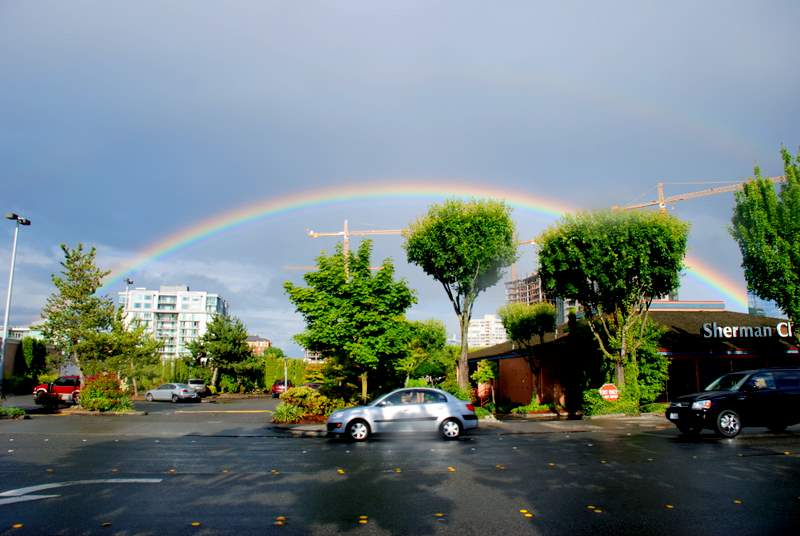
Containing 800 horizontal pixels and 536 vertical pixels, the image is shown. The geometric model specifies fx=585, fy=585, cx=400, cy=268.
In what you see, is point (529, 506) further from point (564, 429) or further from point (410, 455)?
point (564, 429)

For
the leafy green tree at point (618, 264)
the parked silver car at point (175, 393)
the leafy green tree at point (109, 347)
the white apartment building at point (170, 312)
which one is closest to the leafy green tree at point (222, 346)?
the parked silver car at point (175, 393)

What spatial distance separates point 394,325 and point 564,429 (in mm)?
7441

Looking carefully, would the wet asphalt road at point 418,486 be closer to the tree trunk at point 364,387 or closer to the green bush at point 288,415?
the green bush at point 288,415

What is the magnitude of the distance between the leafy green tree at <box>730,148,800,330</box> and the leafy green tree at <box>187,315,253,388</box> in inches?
1766

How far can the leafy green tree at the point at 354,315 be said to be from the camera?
22281 mm

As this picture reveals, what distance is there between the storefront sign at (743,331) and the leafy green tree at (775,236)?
5.34 metres

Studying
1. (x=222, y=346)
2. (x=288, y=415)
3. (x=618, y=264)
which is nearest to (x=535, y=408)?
(x=618, y=264)

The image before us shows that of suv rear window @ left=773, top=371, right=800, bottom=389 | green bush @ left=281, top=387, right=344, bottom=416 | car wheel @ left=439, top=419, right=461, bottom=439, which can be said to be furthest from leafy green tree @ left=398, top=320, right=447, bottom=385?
suv rear window @ left=773, top=371, right=800, bottom=389

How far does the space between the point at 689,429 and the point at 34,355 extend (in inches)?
2585

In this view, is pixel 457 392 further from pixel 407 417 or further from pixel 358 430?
pixel 358 430

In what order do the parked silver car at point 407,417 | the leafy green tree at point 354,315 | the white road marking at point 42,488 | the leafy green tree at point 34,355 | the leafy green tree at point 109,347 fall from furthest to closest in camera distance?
the leafy green tree at point 34,355 < the leafy green tree at point 109,347 < the leafy green tree at point 354,315 < the parked silver car at point 407,417 < the white road marking at point 42,488

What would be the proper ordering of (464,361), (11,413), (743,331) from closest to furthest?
(464,361) → (11,413) → (743,331)

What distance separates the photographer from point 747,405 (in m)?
15.0

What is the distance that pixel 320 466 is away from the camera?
1142 cm
